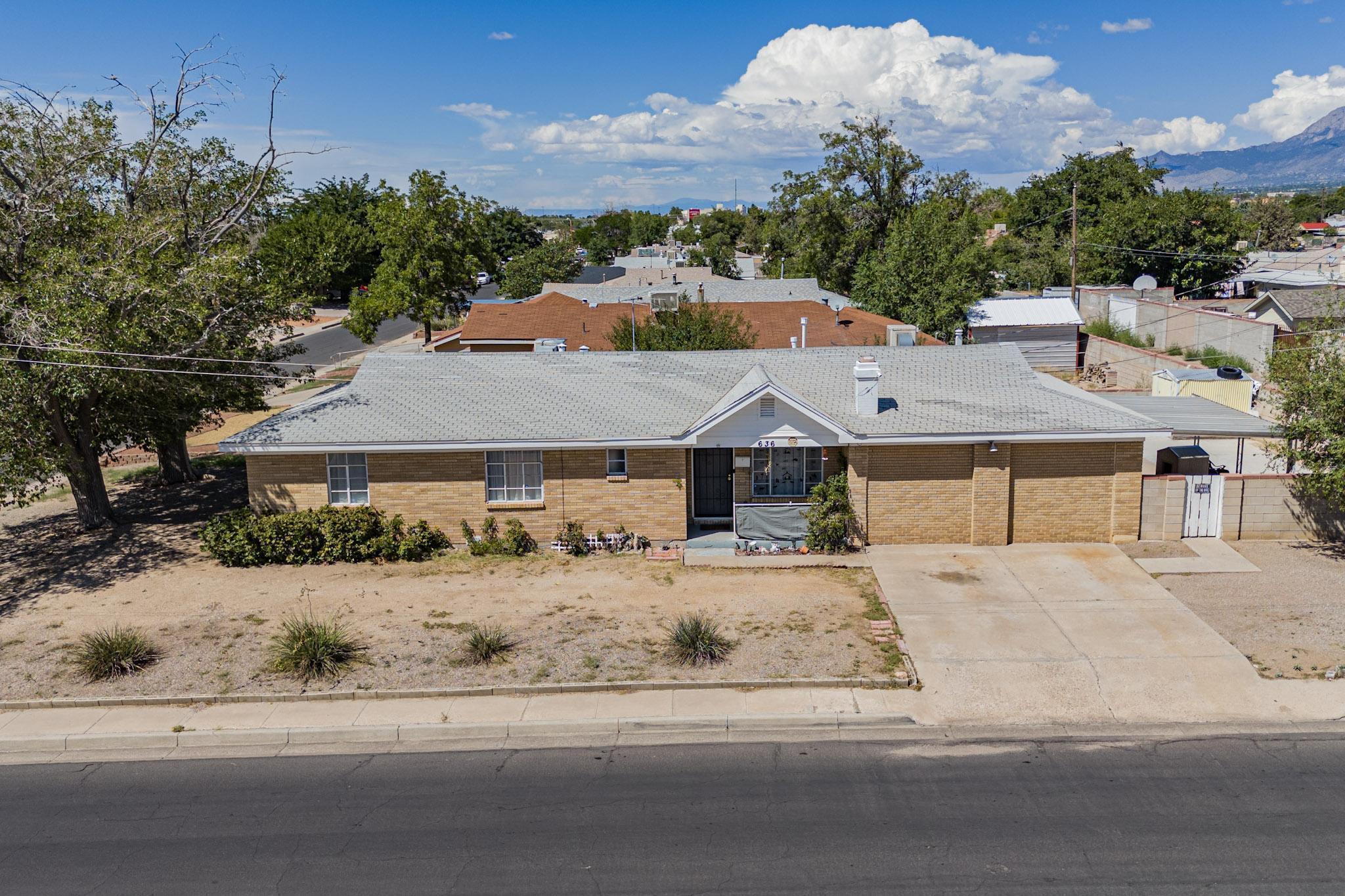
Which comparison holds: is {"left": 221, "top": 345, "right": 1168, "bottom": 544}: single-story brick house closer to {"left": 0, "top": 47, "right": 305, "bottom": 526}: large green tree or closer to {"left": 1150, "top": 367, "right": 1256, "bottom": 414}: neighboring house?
{"left": 0, "top": 47, "right": 305, "bottom": 526}: large green tree

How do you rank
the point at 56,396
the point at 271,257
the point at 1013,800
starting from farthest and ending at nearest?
the point at 271,257 < the point at 56,396 < the point at 1013,800

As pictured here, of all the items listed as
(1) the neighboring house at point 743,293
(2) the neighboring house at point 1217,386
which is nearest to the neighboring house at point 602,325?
(1) the neighboring house at point 743,293

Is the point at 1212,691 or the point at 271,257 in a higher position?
the point at 271,257

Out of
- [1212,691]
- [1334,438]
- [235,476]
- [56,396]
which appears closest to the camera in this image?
[1212,691]

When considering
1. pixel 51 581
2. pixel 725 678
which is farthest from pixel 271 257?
pixel 725 678

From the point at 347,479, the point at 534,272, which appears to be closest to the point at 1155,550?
the point at 347,479

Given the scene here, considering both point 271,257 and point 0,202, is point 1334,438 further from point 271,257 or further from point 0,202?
point 271,257

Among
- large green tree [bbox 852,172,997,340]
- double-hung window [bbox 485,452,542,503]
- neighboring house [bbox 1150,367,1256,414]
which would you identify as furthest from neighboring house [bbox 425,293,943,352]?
double-hung window [bbox 485,452,542,503]
